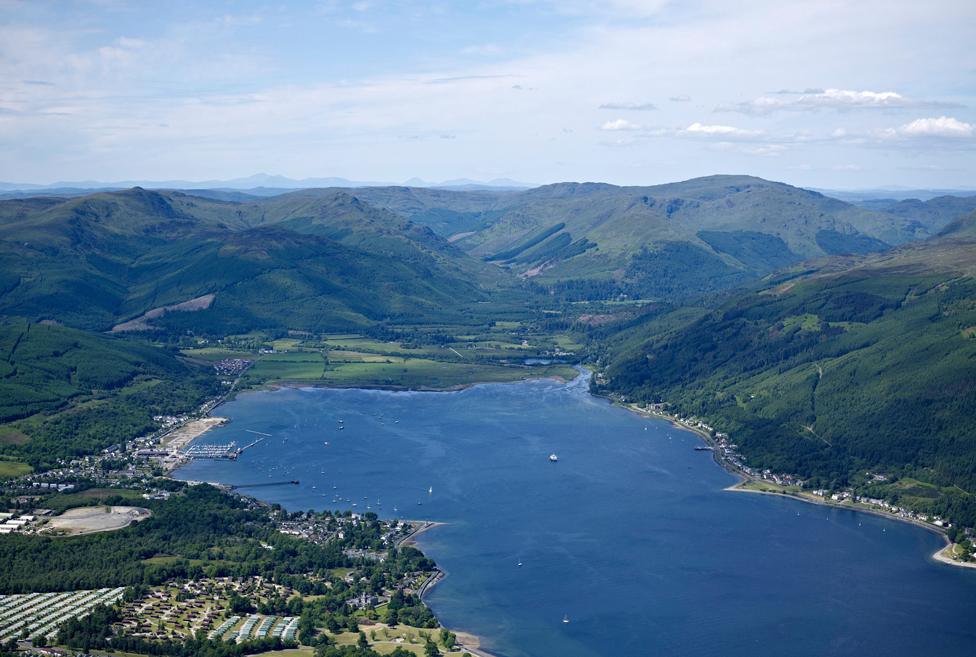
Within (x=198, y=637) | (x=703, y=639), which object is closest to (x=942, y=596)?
(x=703, y=639)

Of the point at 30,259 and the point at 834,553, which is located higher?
the point at 30,259

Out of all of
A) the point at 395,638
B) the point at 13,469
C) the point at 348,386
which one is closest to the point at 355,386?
the point at 348,386

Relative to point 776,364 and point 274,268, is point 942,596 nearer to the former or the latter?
point 776,364

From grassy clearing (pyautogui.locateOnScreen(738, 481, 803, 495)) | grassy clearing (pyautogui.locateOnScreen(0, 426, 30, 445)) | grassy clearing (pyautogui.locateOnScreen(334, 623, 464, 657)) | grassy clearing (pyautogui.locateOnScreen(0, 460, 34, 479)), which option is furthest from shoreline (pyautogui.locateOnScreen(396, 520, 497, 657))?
grassy clearing (pyautogui.locateOnScreen(0, 426, 30, 445))

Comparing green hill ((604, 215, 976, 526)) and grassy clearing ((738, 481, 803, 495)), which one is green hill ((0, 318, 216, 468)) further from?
grassy clearing ((738, 481, 803, 495))

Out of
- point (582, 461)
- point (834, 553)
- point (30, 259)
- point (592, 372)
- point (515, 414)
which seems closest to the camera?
point (834, 553)
